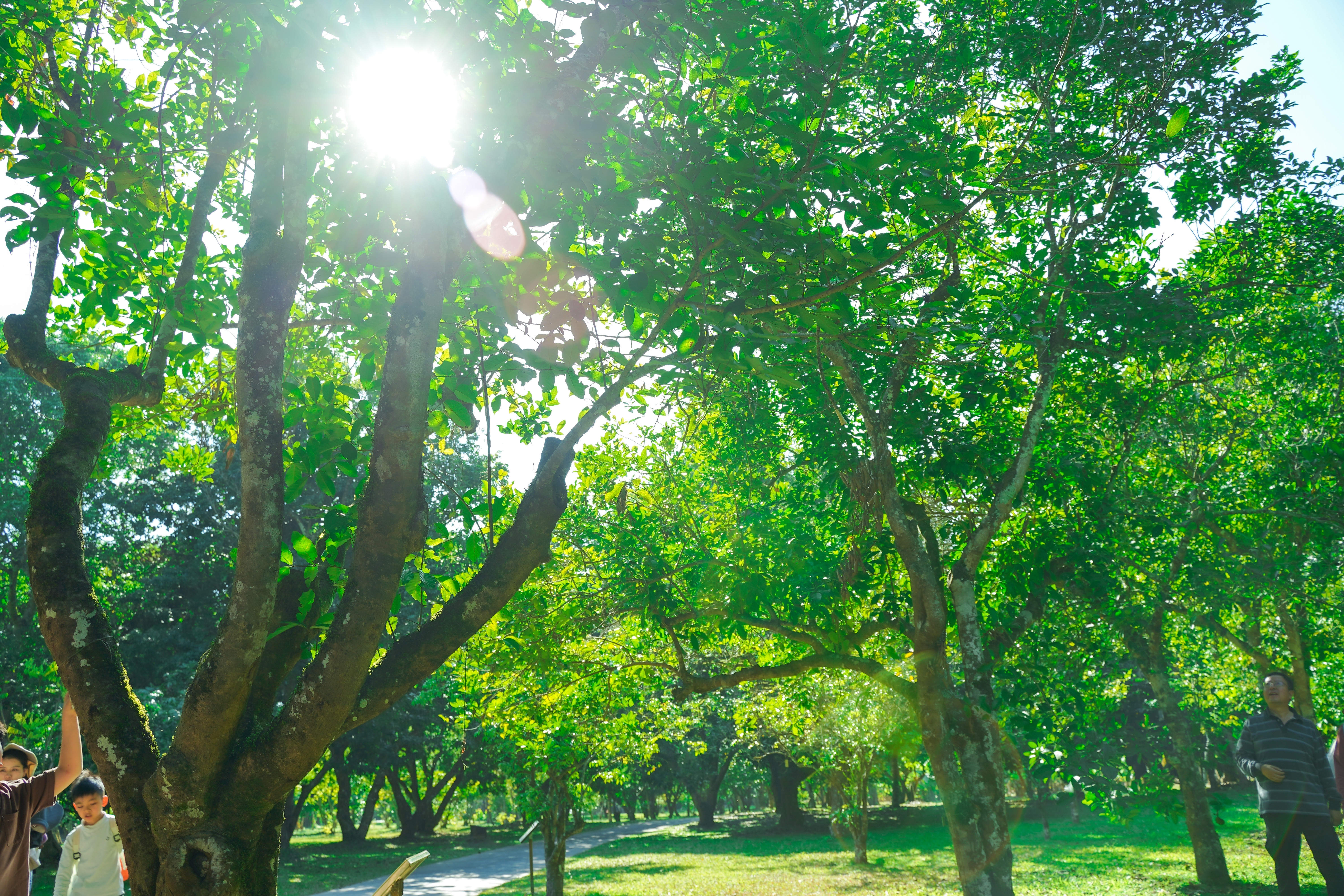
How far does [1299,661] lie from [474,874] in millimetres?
19314

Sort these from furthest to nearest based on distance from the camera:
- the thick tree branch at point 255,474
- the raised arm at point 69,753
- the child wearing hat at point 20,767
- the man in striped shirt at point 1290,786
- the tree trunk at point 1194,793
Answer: the tree trunk at point 1194,793
the man in striped shirt at point 1290,786
the child wearing hat at point 20,767
the raised arm at point 69,753
the thick tree branch at point 255,474

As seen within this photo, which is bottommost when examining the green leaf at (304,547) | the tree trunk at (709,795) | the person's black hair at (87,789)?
the tree trunk at (709,795)

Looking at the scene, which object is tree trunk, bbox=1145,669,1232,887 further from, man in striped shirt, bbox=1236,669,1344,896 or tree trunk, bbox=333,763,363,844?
tree trunk, bbox=333,763,363,844

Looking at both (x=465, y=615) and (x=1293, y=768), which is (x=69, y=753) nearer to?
(x=465, y=615)

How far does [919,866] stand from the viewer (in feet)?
61.3

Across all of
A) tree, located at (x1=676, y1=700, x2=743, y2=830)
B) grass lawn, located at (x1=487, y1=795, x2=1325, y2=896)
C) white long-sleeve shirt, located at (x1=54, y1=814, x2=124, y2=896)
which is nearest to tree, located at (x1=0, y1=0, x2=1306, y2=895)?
white long-sleeve shirt, located at (x1=54, y1=814, x2=124, y2=896)

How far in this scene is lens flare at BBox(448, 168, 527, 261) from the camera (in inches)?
135

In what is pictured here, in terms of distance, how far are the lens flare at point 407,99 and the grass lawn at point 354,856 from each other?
16.0 meters

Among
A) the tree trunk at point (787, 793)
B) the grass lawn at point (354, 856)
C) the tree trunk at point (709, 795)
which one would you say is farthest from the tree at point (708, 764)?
the grass lawn at point (354, 856)

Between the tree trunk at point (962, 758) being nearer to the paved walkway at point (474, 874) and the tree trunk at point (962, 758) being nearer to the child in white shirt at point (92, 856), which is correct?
the child in white shirt at point (92, 856)

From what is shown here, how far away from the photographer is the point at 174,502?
23531mm

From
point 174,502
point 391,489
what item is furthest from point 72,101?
point 174,502

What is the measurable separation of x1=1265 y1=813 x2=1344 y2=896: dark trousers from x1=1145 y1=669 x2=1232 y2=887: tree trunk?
4325 millimetres

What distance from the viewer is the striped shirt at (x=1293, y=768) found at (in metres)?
6.01
